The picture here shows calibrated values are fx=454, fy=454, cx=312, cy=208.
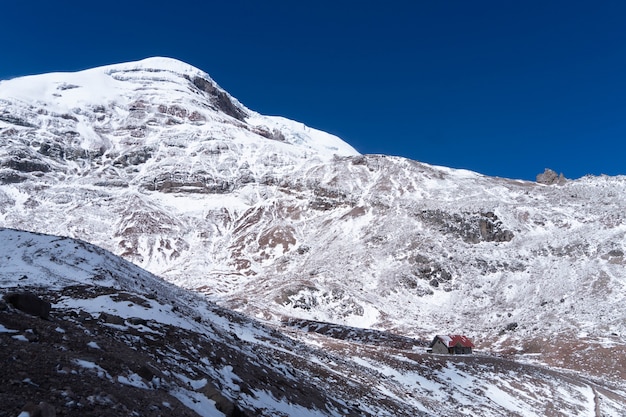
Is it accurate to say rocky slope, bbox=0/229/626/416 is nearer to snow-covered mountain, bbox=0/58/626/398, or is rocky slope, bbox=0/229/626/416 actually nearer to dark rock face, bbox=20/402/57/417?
dark rock face, bbox=20/402/57/417

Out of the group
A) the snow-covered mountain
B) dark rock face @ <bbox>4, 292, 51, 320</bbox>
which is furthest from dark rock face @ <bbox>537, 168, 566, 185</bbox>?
dark rock face @ <bbox>4, 292, 51, 320</bbox>

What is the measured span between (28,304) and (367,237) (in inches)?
5001

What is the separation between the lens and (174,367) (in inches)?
613

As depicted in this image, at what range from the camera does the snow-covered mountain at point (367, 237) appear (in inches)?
3718

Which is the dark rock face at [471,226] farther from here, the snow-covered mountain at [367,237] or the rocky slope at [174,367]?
the rocky slope at [174,367]

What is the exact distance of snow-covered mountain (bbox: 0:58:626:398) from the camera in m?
94.4

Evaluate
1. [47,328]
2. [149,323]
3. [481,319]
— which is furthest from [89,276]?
[481,319]

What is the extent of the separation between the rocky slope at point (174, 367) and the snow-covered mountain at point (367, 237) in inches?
1265

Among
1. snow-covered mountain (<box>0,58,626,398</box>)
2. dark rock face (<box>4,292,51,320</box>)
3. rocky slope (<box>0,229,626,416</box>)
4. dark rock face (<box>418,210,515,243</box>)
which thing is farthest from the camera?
dark rock face (<box>418,210,515,243</box>)

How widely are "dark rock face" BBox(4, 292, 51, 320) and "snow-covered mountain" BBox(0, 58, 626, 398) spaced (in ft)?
225

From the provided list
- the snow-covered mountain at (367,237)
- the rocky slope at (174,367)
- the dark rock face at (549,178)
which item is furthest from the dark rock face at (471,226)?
the rocky slope at (174,367)

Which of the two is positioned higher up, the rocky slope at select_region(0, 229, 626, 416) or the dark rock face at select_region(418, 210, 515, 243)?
the dark rock face at select_region(418, 210, 515, 243)

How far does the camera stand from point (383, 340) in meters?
75.6

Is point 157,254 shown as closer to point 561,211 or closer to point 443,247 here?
point 443,247
